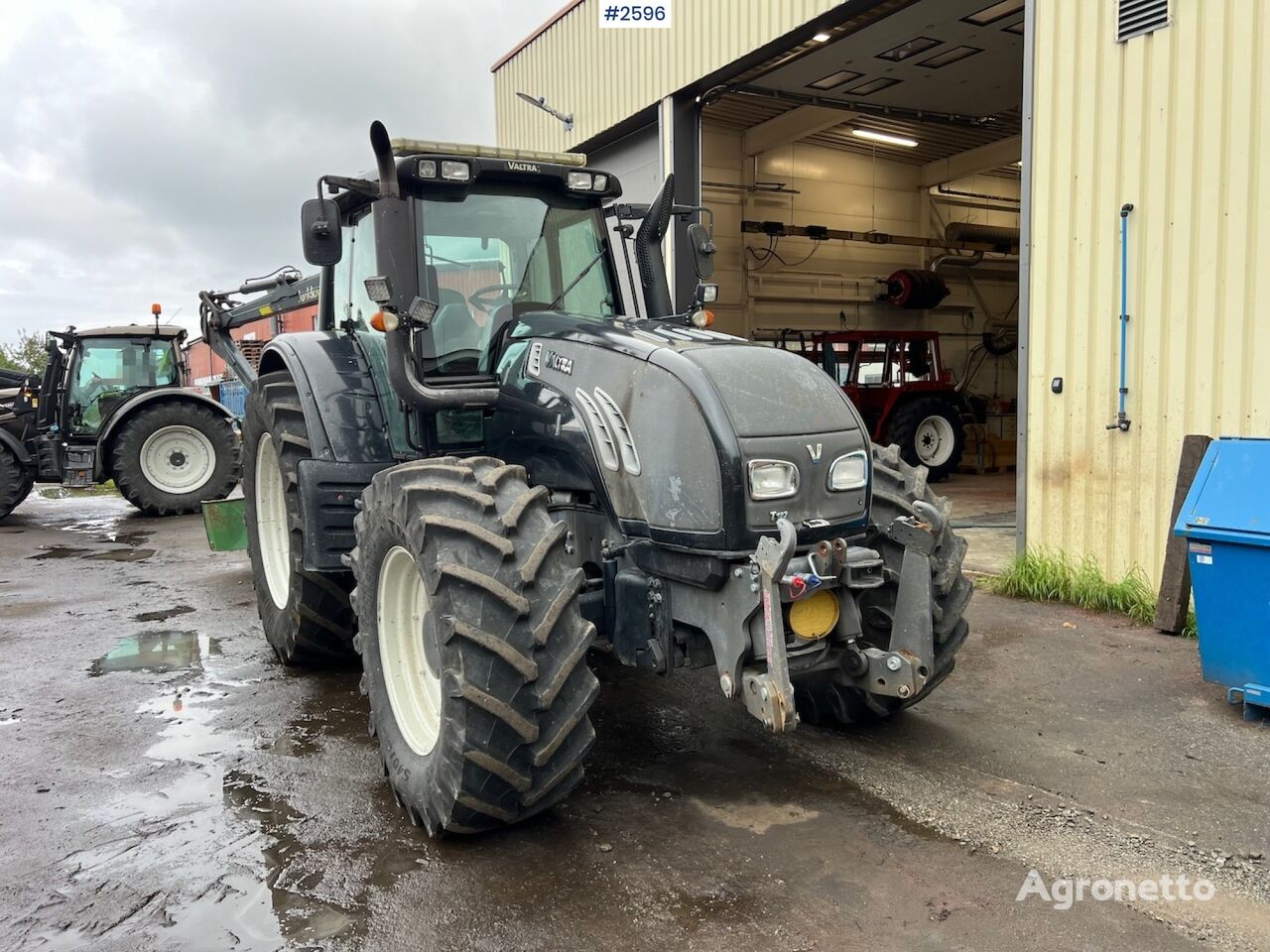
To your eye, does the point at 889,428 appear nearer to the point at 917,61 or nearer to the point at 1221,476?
the point at 917,61

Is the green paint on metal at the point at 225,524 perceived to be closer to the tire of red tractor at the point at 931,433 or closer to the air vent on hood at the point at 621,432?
the air vent on hood at the point at 621,432

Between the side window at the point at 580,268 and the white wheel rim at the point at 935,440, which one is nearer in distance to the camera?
the side window at the point at 580,268

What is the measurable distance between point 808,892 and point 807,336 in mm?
12616

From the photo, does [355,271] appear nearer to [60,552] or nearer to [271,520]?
[271,520]

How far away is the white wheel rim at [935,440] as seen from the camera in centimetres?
1402

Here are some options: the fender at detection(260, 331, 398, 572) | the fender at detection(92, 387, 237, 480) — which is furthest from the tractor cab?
the fender at detection(260, 331, 398, 572)

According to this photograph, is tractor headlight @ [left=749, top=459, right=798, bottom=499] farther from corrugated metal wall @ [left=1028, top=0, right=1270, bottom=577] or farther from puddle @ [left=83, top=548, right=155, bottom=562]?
puddle @ [left=83, top=548, right=155, bottom=562]

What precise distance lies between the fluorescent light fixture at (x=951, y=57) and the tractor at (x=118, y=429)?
9.38 m

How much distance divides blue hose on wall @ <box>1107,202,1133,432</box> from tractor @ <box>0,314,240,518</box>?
9.65 m

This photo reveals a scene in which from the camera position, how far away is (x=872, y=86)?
13.0 meters

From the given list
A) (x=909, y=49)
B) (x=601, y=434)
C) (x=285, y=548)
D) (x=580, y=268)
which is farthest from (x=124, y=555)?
(x=909, y=49)

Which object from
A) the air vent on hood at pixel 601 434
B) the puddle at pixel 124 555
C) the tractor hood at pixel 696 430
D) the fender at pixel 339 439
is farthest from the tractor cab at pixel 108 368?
the air vent on hood at pixel 601 434

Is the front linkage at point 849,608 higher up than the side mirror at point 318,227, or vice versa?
the side mirror at point 318,227

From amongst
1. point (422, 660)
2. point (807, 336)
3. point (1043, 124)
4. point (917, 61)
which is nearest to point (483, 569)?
point (422, 660)
